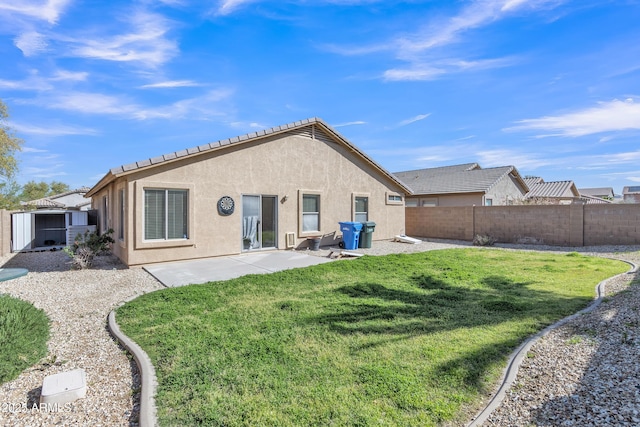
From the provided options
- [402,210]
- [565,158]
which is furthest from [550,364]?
[565,158]

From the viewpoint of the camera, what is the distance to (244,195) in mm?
12211

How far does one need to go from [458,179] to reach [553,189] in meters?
11.7

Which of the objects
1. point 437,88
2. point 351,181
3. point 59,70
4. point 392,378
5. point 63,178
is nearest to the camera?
point 392,378

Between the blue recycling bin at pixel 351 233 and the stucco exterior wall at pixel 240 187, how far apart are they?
0.70m

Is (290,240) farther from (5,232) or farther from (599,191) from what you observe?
(599,191)

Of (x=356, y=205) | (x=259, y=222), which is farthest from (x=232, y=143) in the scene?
(x=356, y=205)

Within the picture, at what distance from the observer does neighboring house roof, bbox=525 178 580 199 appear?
98.2 feet

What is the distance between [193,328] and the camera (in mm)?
5055

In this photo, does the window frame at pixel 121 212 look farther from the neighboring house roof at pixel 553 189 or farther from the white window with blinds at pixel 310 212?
the neighboring house roof at pixel 553 189

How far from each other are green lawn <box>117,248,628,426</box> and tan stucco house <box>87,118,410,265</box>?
12.7 feet

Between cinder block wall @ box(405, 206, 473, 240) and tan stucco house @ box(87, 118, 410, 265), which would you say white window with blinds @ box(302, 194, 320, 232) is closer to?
tan stucco house @ box(87, 118, 410, 265)

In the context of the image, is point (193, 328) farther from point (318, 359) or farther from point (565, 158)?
point (565, 158)

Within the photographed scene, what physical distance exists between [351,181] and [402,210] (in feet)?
14.2

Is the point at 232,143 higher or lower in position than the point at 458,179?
lower
